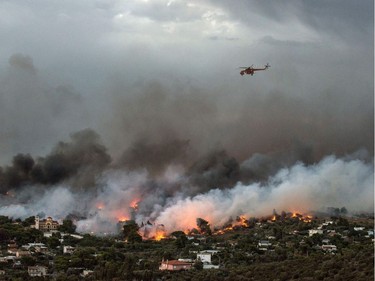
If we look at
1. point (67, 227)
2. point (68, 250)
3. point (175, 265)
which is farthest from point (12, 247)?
point (175, 265)

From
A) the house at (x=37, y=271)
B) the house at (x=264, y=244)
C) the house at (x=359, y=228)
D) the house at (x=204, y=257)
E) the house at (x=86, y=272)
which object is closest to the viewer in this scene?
the house at (x=86, y=272)

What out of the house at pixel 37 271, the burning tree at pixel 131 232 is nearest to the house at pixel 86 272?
the house at pixel 37 271

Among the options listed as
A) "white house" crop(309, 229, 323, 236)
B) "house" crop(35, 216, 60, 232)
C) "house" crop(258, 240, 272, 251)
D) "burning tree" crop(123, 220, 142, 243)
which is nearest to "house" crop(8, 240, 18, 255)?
"house" crop(35, 216, 60, 232)

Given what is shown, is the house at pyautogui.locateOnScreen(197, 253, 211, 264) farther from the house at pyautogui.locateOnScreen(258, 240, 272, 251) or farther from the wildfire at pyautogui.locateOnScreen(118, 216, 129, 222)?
the wildfire at pyautogui.locateOnScreen(118, 216, 129, 222)

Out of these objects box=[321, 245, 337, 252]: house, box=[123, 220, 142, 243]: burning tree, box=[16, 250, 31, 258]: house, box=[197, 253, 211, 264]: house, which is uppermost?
box=[123, 220, 142, 243]: burning tree

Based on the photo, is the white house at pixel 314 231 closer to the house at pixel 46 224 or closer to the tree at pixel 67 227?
the tree at pixel 67 227

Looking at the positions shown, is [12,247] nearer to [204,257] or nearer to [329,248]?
[204,257]
